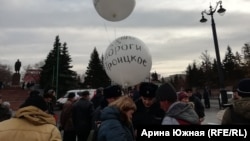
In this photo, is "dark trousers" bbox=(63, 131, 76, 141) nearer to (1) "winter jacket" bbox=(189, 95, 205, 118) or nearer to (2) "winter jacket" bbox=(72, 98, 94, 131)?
(2) "winter jacket" bbox=(72, 98, 94, 131)

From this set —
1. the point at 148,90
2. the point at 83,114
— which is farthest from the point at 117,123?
the point at 83,114

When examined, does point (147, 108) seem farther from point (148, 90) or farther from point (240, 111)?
point (240, 111)

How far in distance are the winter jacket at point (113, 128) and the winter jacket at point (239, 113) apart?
1004 mm

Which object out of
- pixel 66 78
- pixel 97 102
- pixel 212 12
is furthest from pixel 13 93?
pixel 97 102

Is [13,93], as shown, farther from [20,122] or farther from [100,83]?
[20,122]

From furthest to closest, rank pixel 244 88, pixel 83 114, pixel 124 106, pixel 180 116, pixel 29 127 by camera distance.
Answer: pixel 83 114 < pixel 244 88 < pixel 124 106 < pixel 180 116 < pixel 29 127

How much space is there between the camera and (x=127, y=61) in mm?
7539

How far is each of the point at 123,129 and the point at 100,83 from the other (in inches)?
2090

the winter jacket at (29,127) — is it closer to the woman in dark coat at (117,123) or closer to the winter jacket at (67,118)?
the woman in dark coat at (117,123)

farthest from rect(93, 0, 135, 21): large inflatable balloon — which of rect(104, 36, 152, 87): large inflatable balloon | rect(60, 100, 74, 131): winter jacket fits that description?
rect(60, 100, 74, 131): winter jacket

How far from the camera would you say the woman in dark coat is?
295 cm

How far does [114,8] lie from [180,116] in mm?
5265

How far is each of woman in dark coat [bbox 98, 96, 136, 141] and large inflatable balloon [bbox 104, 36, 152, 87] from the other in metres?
4.21

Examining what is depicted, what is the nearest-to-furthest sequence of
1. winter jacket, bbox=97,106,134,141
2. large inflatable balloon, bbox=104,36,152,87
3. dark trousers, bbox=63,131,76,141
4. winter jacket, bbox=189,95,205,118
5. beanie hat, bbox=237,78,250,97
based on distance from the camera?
winter jacket, bbox=97,106,134,141 → beanie hat, bbox=237,78,250,97 → large inflatable balloon, bbox=104,36,152,87 → winter jacket, bbox=189,95,205,118 → dark trousers, bbox=63,131,76,141
